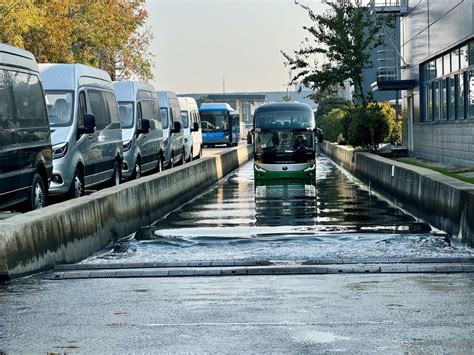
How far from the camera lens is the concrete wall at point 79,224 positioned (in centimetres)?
1233

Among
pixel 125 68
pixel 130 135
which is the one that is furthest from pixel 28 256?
pixel 125 68

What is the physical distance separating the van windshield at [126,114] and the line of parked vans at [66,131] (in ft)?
0.08

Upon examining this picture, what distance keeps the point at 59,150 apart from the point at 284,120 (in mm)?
18334

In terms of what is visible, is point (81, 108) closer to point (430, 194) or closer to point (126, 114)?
point (430, 194)

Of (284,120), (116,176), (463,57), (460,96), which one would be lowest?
(116,176)

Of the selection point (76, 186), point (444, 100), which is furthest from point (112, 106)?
point (444, 100)

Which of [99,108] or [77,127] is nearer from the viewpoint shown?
[77,127]

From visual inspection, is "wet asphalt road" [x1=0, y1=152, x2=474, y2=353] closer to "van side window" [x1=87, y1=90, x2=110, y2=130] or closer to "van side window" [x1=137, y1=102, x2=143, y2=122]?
"van side window" [x1=87, y1=90, x2=110, y2=130]

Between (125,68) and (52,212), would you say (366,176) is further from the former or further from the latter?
(125,68)

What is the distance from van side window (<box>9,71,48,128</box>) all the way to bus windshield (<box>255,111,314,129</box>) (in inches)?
797

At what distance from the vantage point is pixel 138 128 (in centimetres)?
3206

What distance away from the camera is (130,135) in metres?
31.3

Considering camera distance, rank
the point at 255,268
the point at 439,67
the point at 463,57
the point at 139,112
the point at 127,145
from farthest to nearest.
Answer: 1. the point at 439,67
2. the point at 463,57
3. the point at 139,112
4. the point at 127,145
5. the point at 255,268

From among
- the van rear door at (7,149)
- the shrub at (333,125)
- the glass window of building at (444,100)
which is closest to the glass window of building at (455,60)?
the glass window of building at (444,100)
